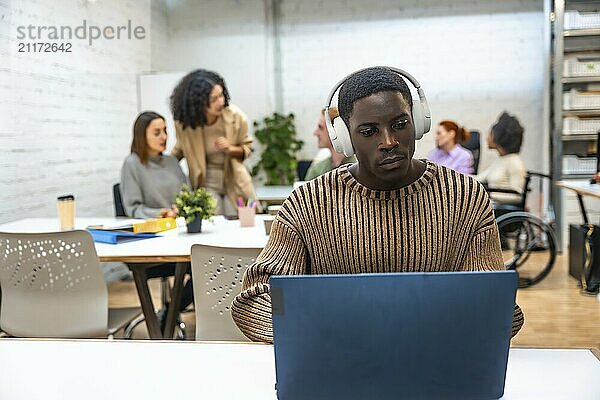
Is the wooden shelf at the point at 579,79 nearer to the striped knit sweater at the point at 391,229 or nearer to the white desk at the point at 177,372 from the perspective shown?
the striped knit sweater at the point at 391,229

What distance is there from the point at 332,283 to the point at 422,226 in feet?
1.74

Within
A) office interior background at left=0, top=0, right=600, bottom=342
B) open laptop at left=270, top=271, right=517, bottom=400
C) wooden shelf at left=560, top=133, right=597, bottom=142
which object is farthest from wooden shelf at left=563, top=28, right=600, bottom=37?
open laptop at left=270, top=271, right=517, bottom=400

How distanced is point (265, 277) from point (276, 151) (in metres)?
6.21

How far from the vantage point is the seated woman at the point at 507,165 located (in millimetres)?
5688

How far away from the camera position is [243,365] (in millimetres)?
1436

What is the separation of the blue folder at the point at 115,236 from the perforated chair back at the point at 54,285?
338 mm

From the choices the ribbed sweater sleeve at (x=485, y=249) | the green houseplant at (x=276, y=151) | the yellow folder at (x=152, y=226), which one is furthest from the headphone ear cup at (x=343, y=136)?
the green houseplant at (x=276, y=151)

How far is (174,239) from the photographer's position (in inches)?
127

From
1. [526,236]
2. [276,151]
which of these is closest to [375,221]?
[526,236]

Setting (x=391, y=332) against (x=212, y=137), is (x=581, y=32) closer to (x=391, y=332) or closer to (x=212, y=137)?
(x=212, y=137)

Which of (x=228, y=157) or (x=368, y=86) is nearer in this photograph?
(x=368, y=86)

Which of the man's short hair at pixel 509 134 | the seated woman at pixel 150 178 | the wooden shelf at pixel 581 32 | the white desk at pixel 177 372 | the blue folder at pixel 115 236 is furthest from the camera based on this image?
the wooden shelf at pixel 581 32

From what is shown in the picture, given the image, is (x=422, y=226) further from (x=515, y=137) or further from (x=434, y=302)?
(x=515, y=137)

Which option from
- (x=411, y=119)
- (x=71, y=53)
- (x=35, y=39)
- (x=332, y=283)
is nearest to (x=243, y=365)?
(x=332, y=283)
